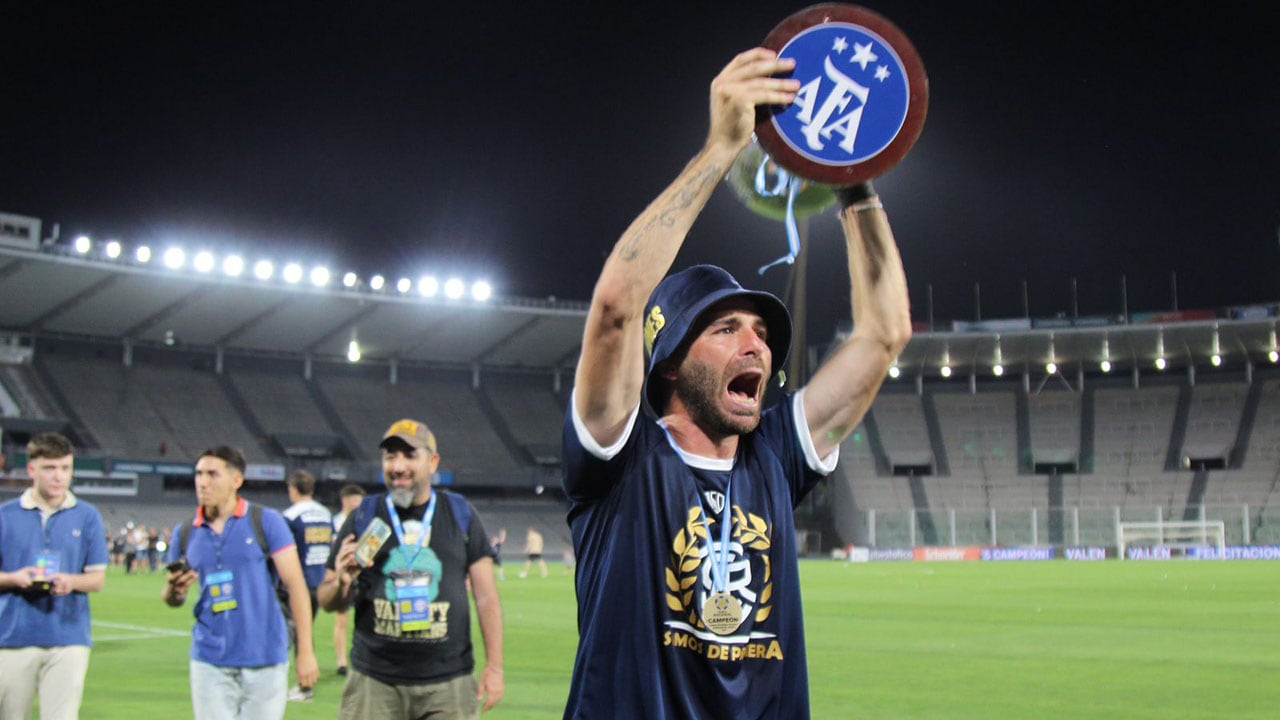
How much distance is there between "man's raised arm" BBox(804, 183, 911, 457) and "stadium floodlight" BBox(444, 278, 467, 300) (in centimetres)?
5461

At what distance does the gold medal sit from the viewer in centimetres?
271

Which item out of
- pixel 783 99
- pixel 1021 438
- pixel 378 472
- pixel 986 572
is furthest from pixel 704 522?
pixel 1021 438

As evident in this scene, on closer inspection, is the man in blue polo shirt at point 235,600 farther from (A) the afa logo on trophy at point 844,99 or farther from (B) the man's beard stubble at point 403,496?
(A) the afa logo on trophy at point 844,99

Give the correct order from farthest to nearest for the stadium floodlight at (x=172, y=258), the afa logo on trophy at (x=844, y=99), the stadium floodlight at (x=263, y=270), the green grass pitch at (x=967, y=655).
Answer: the stadium floodlight at (x=263, y=270)
the stadium floodlight at (x=172, y=258)
the green grass pitch at (x=967, y=655)
the afa logo on trophy at (x=844, y=99)

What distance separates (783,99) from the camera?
9.39ft

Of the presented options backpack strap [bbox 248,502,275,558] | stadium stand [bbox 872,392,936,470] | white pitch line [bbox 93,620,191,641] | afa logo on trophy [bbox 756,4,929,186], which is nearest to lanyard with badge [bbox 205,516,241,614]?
backpack strap [bbox 248,502,275,558]

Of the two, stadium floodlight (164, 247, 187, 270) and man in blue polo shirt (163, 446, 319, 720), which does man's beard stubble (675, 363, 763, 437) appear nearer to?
man in blue polo shirt (163, 446, 319, 720)

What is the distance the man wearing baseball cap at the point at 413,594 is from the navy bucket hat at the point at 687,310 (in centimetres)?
340

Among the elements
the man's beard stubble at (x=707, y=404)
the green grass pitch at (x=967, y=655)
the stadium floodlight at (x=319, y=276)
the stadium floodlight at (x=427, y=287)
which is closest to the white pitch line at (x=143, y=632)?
Answer: the green grass pitch at (x=967, y=655)

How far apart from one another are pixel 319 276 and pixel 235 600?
157 ft

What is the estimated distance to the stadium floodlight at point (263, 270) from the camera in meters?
51.4

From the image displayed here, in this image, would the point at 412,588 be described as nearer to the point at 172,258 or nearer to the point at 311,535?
→ the point at 311,535

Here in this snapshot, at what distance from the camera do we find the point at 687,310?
2896 mm

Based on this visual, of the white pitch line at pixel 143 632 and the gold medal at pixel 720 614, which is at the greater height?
the gold medal at pixel 720 614
